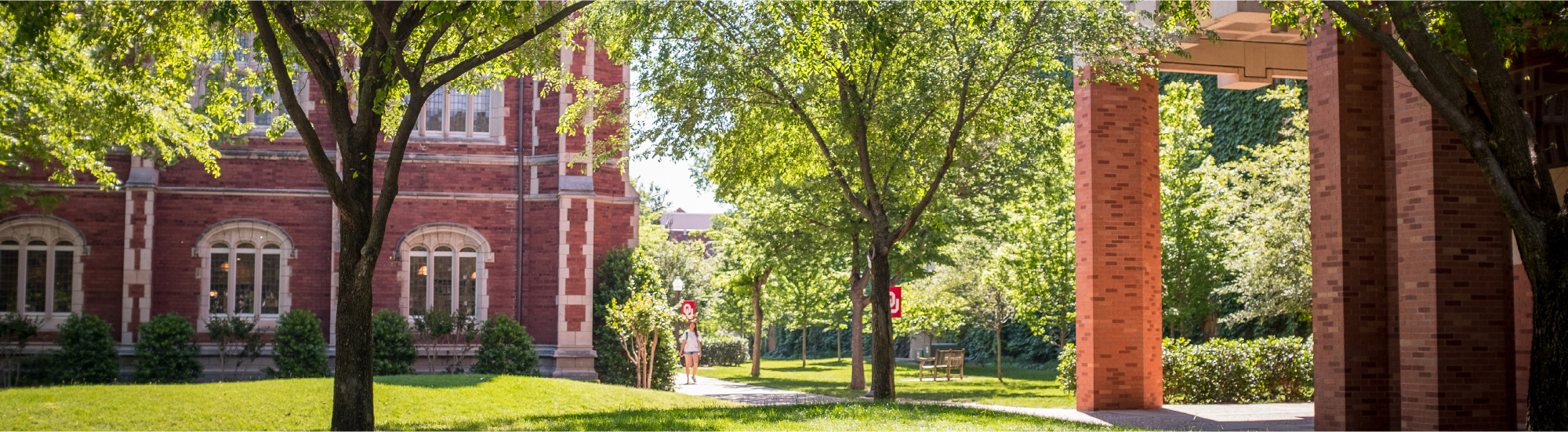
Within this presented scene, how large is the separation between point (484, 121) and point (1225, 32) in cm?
1600

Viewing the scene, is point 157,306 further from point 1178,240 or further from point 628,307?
point 1178,240

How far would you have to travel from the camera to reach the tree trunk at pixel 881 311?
1453cm

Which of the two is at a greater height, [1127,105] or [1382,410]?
[1127,105]

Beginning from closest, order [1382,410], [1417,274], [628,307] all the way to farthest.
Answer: [1417,274] < [1382,410] < [628,307]

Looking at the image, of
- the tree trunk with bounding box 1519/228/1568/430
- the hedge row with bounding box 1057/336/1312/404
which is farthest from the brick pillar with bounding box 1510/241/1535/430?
the hedge row with bounding box 1057/336/1312/404

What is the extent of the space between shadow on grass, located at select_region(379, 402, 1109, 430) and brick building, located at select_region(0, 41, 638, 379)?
1071cm

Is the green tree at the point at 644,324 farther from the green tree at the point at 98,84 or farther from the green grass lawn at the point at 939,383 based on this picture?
the green tree at the point at 98,84

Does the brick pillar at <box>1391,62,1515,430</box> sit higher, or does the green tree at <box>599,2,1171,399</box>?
the green tree at <box>599,2,1171,399</box>

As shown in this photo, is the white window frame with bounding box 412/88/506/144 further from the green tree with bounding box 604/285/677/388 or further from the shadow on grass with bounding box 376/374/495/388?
the shadow on grass with bounding box 376/374/495/388

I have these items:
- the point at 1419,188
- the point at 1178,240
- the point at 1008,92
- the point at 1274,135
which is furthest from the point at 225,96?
the point at 1274,135

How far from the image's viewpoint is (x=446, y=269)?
24328 mm

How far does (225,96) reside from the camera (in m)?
12.2

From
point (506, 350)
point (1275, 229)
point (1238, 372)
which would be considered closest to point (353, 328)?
point (506, 350)

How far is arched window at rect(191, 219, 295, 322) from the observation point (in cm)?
2352
